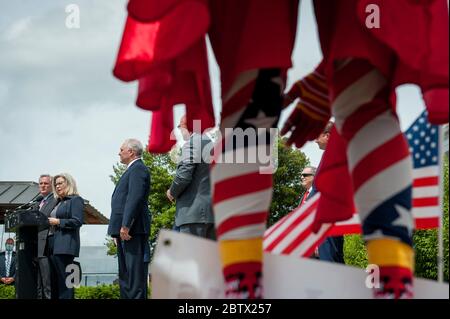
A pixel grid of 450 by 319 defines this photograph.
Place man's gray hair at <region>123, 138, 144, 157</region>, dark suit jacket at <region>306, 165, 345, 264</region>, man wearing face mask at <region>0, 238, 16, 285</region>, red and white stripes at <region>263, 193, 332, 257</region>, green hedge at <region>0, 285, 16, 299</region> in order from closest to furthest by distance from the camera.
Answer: red and white stripes at <region>263, 193, 332, 257</region> < dark suit jacket at <region>306, 165, 345, 264</region> < man's gray hair at <region>123, 138, 144, 157</region> < green hedge at <region>0, 285, 16, 299</region> < man wearing face mask at <region>0, 238, 16, 285</region>

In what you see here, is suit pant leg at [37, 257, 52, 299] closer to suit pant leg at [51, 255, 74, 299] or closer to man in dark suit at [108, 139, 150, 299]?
suit pant leg at [51, 255, 74, 299]

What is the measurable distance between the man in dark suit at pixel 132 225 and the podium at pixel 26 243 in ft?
2.47

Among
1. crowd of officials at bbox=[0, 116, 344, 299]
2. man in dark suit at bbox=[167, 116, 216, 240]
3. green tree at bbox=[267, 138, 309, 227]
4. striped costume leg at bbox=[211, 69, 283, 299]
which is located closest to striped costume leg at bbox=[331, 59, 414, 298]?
striped costume leg at bbox=[211, 69, 283, 299]

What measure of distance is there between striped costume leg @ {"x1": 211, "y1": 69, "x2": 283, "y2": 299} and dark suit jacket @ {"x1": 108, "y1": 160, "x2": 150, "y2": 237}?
415cm

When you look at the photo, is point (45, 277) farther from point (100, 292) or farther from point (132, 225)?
point (100, 292)

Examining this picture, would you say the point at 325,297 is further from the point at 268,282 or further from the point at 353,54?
the point at 353,54

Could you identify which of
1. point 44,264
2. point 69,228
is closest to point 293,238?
point 69,228

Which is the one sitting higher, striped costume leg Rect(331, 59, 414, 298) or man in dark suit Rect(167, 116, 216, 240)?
man in dark suit Rect(167, 116, 216, 240)

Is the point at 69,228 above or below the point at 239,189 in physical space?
above

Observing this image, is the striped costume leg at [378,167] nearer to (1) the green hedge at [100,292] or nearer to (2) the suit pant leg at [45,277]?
(2) the suit pant leg at [45,277]

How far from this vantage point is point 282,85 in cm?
148

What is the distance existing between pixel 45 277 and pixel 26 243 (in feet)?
1.34

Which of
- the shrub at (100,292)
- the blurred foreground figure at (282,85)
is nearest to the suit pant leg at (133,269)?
the shrub at (100,292)

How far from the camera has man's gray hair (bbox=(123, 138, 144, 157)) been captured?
586 centimetres
